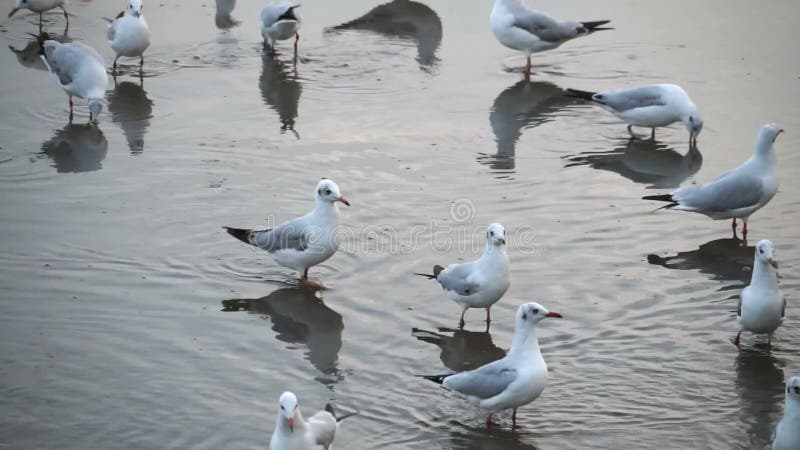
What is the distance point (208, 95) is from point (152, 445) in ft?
24.7

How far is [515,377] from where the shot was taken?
23.9 feet

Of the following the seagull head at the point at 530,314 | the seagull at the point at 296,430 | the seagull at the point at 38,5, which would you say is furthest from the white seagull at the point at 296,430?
the seagull at the point at 38,5

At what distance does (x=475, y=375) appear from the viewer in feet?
24.4

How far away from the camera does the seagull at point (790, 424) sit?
21.8 feet

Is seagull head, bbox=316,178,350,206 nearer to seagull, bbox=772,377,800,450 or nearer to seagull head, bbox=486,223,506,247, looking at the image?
seagull head, bbox=486,223,506,247

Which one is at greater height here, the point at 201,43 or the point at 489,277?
the point at 201,43

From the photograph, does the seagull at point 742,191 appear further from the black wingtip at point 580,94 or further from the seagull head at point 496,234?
the black wingtip at point 580,94

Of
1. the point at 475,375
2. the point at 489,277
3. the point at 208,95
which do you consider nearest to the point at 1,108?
the point at 208,95

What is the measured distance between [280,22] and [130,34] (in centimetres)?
196

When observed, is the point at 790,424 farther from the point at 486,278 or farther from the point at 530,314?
the point at 486,278

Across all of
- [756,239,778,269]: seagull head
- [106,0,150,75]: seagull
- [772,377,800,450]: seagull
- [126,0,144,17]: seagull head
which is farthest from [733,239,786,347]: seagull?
[126,0,144,17]: seagull head

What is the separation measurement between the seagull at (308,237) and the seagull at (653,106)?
15.3 ft

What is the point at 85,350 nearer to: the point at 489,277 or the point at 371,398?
the point at 371,398

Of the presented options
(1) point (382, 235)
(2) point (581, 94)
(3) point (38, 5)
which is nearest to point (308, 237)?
(1) point (382, 235)
